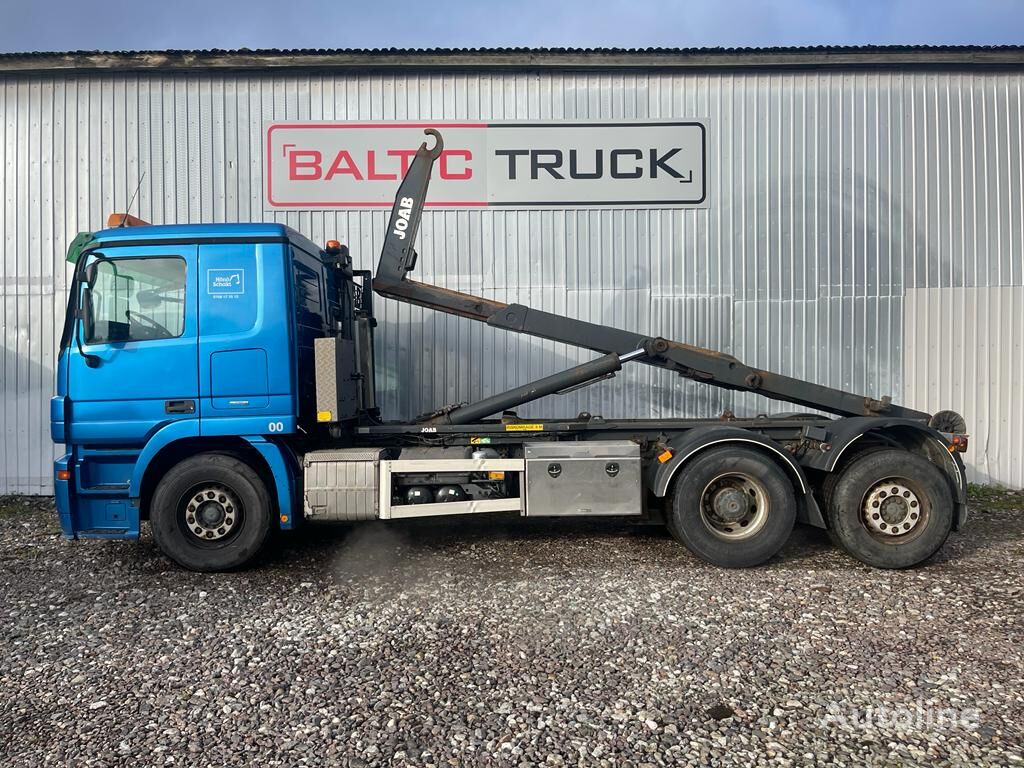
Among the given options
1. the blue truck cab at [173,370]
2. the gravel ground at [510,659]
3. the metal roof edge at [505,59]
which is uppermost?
the metal roof edge at [505,59]

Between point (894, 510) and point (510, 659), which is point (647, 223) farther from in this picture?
point (510, 659)

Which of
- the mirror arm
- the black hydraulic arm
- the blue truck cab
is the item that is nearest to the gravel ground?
the blue truck cab

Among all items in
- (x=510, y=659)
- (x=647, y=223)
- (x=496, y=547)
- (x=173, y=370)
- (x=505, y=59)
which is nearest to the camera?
(x=510, y=659)

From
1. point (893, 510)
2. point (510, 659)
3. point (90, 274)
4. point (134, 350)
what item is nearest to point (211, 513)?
point (134, 350)

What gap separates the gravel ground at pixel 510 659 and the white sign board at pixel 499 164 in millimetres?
4829

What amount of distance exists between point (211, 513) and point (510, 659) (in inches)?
119

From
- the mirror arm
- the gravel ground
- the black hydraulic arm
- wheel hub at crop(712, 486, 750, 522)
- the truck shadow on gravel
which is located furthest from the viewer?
the black hydraulic arm

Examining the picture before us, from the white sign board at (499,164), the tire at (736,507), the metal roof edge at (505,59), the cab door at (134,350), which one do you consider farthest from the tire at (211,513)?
the metal roof edge at (505,59)

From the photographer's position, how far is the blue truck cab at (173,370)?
18.4 feet

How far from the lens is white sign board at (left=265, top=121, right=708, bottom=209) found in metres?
9.12

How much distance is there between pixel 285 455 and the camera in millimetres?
5777

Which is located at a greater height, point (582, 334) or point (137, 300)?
point (137, 300)

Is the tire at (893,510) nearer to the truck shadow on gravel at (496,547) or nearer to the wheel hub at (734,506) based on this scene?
the truck shadow on gravel at (496,547)

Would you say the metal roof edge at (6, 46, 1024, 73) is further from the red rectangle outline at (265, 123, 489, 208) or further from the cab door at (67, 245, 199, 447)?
the cab door at (67, 245, 199, 447)
